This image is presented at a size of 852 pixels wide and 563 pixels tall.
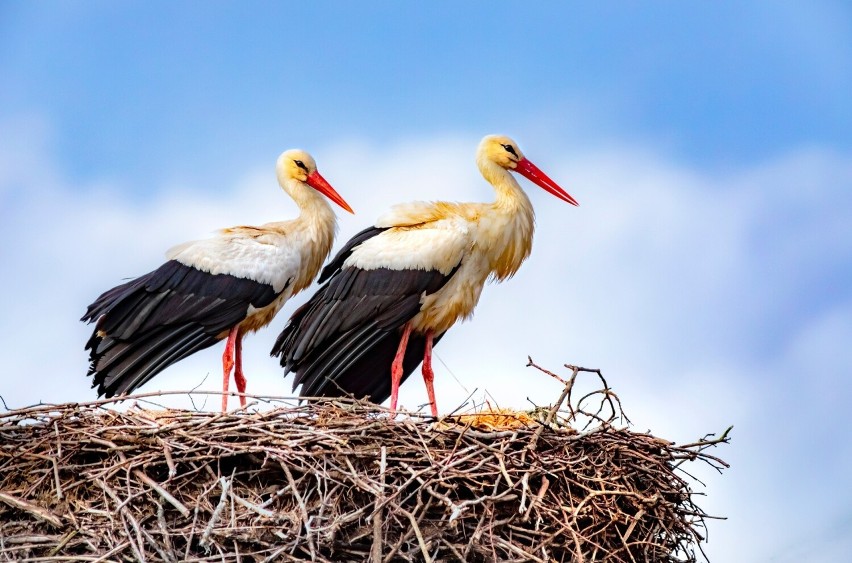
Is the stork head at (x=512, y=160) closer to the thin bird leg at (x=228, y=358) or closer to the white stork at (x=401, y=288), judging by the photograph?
the white stork at (x=401, y=288)

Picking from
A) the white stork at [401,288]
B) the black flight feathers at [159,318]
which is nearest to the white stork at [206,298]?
the black flight feathers at [159,318]

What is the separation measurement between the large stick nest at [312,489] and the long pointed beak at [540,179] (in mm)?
2032

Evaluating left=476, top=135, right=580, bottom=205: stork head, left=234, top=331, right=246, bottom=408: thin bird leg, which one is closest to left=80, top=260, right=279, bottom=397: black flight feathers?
left=234, top=331, right=246, bottom=408: thin bird leg

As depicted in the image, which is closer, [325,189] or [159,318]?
[159,318]

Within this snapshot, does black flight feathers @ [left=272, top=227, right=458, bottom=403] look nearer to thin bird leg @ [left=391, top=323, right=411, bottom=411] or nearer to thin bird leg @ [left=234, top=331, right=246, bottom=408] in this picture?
thin bird leg @ [left=391, top=323, right=411, bottom=411]

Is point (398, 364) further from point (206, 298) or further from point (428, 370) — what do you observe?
point (206, 298)

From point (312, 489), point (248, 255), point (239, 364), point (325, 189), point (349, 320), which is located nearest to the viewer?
point (312, 489)

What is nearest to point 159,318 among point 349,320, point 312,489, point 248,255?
point 248,255

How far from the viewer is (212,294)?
7418mm

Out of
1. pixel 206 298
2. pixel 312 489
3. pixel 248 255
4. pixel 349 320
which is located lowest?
pixel 312 489

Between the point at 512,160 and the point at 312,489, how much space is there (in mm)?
2834

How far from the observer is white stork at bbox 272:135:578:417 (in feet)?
23.9

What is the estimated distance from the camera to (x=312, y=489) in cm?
595

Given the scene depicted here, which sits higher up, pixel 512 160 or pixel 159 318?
pixel 512 160
